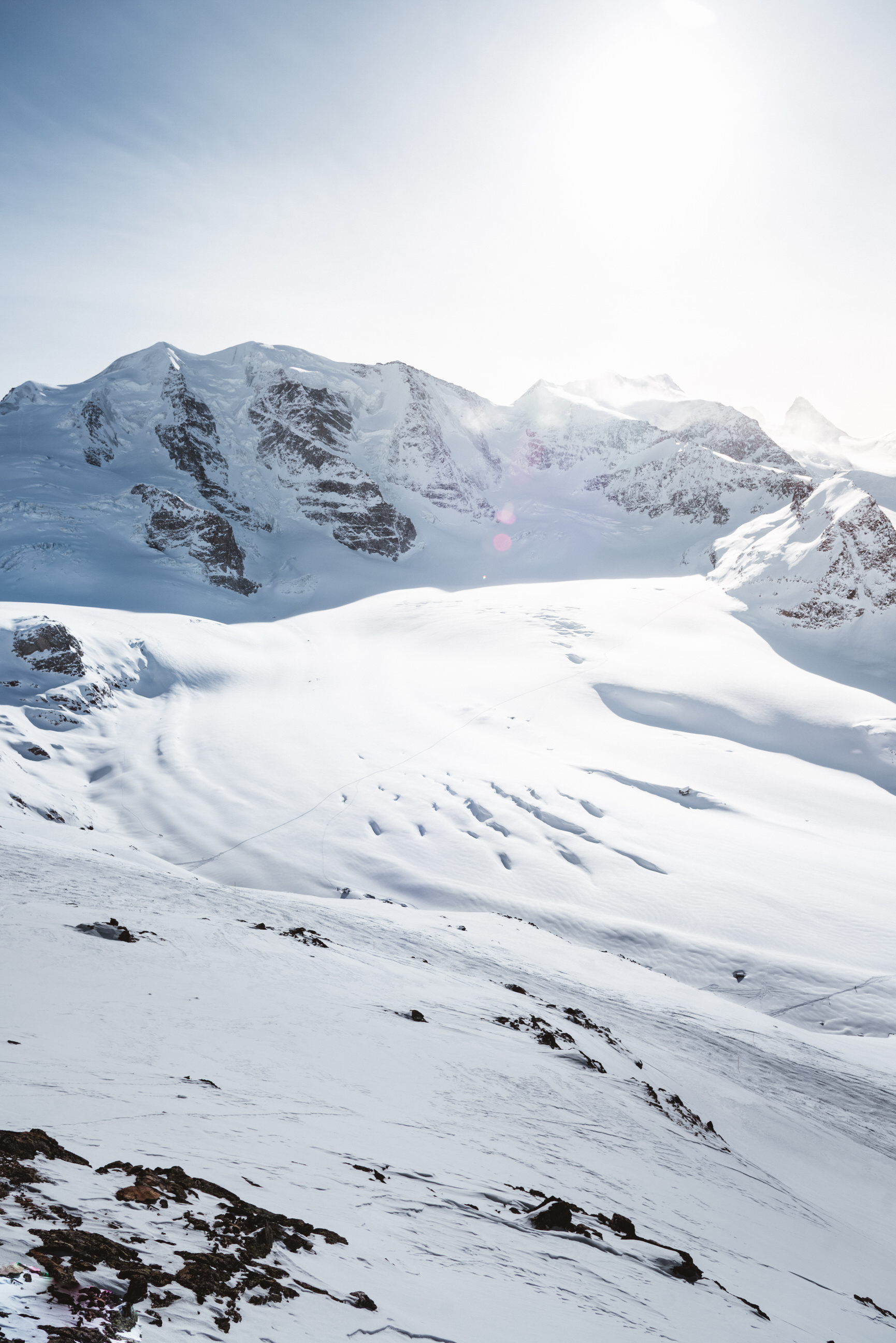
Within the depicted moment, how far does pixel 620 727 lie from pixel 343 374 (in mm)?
114210

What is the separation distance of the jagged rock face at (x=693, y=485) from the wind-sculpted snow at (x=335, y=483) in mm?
406

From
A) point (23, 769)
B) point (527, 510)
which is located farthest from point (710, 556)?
point (23, 769)

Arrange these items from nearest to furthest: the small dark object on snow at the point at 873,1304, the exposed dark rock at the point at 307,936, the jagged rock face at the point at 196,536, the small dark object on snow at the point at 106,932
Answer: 1. the small dark object on snow at the point at 873,1304
2. the small dark object on snow at the point at 106,932
3. the exposed dark rock at the point at 307,936
4. the jagged rock face at the point at 196,536

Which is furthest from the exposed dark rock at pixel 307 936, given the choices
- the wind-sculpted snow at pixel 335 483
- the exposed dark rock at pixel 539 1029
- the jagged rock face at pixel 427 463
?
the jagged rock face at pixel 427 463

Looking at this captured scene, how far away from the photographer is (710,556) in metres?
103

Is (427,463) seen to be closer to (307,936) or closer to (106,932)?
(307,936)

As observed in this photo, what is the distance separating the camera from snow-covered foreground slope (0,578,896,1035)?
23.1m

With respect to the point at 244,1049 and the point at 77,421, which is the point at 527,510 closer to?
the point at 77,421

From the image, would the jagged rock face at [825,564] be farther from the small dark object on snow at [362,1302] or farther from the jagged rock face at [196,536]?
the small dark object on snow at [362,1302]

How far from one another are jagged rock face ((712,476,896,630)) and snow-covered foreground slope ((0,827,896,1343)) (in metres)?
72.5

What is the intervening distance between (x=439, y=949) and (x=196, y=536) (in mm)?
80215

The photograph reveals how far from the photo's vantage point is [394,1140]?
6617mm

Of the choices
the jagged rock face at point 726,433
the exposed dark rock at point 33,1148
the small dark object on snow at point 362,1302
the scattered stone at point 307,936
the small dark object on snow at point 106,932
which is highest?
the jagged rock face at point 726,433

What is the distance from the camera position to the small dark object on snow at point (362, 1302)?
3.68 meters
